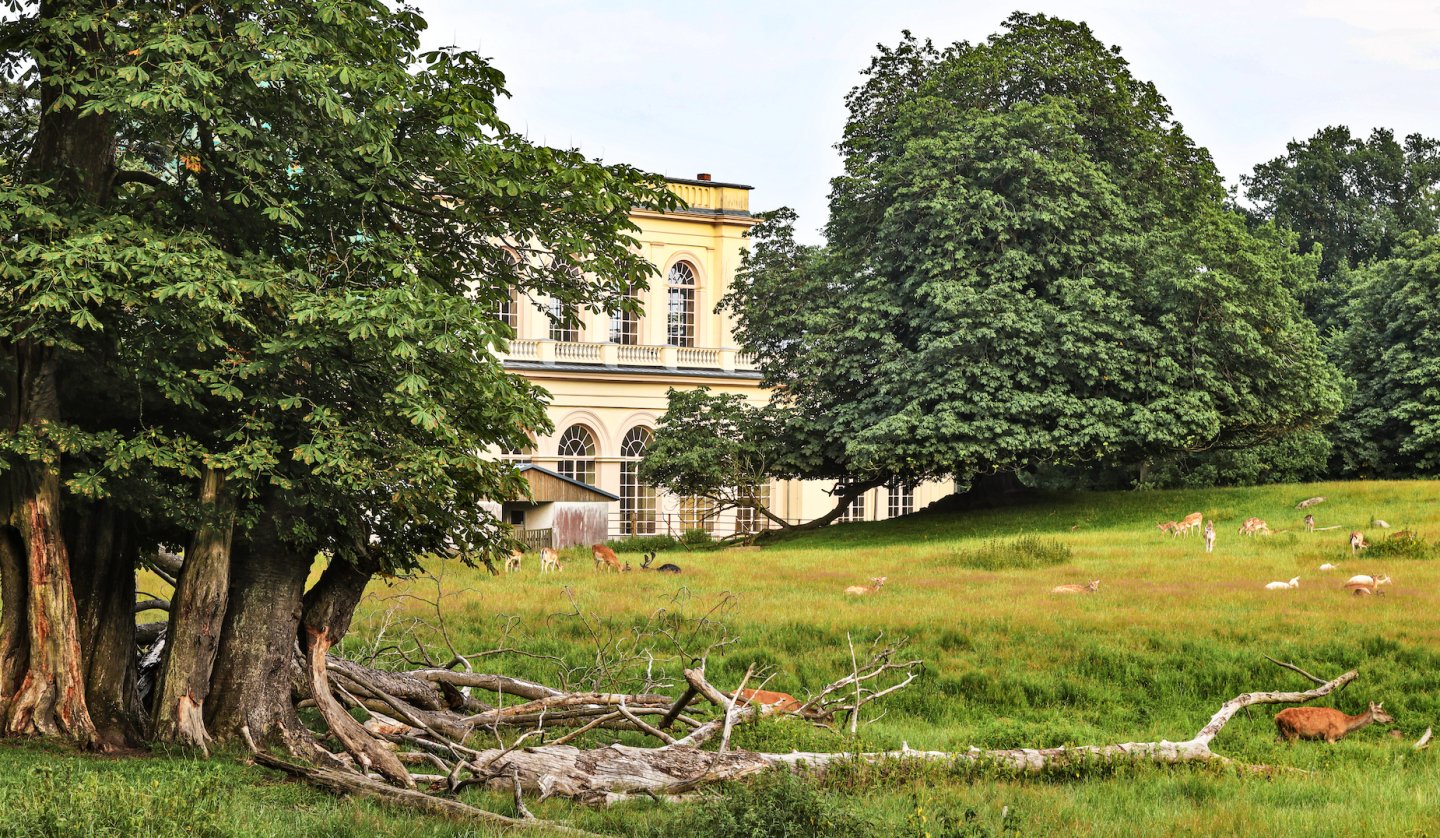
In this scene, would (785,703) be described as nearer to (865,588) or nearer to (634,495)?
(865,588)

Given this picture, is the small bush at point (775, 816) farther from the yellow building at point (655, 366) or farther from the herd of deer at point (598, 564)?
the yellow building at point (655, 366)

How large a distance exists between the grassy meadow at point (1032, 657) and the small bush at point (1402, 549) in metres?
0.08

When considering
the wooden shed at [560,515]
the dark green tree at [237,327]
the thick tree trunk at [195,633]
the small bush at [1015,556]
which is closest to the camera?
the dark green tree at [237,327]

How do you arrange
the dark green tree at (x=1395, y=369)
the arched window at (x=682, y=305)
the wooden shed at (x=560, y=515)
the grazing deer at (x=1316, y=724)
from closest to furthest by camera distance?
the grazing deer at (x=1316, y=724) → the wooden shed at (x=560, y=515) → the dark green tree at (x=1395, y=369) → the arched window at (x=682, y=305)

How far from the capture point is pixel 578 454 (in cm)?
4250

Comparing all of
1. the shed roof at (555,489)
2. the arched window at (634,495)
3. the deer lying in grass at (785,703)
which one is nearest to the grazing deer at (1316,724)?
the deer lying in grass at (785,703)

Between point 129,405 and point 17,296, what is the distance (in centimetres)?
136

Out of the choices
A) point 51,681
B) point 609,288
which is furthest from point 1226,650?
point 51,681

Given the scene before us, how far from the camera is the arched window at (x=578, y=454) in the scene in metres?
42.2

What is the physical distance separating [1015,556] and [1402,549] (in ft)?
21.3

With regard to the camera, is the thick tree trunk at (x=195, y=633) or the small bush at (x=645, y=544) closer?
the thick tree trunk at (x=195, y=633)

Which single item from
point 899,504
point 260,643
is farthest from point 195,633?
point 899,504

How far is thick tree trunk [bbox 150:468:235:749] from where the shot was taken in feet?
34.1

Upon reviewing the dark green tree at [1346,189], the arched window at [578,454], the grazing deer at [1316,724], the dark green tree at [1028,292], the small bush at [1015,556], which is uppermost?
the dark green tree at [1346,189]
